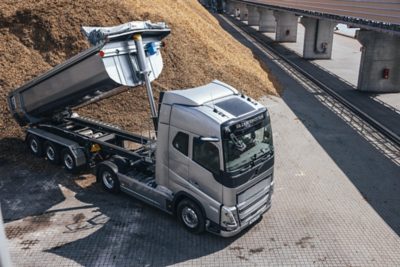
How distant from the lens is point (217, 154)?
8250mm

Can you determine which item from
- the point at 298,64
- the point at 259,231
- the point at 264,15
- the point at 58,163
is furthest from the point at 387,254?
the point at 264,15

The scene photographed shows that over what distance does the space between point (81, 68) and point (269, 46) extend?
29.2 metres

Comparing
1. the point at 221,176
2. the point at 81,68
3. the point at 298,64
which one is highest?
the point at 81,68

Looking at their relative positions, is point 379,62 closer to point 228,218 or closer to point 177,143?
point 177,143

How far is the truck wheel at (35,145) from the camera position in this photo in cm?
1318

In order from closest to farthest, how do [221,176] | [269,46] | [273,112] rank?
[221,176], [273,112], [269,46]

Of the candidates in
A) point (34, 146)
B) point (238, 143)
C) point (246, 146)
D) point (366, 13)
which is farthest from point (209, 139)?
point (366, 13)

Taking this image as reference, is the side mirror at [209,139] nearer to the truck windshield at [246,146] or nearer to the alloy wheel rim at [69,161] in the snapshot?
the truck windshield at [246,146]

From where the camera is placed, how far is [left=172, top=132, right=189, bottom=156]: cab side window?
8.80 meters

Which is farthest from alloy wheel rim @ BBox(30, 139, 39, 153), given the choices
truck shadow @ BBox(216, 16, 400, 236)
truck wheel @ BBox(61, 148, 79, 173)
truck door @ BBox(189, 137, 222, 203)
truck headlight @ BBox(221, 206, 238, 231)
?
truck shadow @ BBox(216, 16, 400, 236)

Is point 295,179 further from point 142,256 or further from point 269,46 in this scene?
point 269,46

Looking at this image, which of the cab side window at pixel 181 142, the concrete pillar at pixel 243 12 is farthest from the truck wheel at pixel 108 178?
the concrete pillar at pixel 243 12

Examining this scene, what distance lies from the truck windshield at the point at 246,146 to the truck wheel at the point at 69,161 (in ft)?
19.3

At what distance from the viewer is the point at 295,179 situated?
12.3 m
